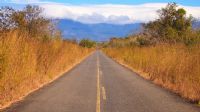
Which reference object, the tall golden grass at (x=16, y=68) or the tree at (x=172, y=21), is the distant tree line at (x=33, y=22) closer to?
the tall golden grass at (x=16, y=68)

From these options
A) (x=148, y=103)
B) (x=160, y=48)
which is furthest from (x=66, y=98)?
(x=160, y=48)

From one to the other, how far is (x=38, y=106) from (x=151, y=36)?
3564 centimetres

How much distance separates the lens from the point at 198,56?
17.5 m

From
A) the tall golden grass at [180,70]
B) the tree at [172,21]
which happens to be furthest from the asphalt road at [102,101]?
the tree at [172,21]

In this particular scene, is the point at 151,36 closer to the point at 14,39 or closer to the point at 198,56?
the point at 198,56

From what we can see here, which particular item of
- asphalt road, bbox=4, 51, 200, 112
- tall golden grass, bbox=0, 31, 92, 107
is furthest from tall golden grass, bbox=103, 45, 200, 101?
tall golden grass, bbox=0, 31, 92, 107

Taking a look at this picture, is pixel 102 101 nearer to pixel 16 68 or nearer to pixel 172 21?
pixel 16 68

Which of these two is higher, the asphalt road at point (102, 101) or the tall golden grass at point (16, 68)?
the tall golden grass at point (16, 68)

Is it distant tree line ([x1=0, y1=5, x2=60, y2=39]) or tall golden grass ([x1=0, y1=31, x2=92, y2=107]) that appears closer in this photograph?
tall golden grass ([x1=0, y1=31, x2=92, y2=107])

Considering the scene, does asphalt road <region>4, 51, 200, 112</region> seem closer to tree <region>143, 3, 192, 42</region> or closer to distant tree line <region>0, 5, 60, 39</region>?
distant tree line <region>0, 5, 60, 39</region>

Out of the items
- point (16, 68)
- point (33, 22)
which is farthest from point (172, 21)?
point (16, 68)

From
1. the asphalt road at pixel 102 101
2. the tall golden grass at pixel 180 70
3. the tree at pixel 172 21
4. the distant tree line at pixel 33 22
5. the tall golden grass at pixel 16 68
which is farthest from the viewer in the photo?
the tree at pixel 172 21

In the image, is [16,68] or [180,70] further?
[180,70]

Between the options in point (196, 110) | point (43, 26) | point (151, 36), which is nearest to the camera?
point (196, 110)
